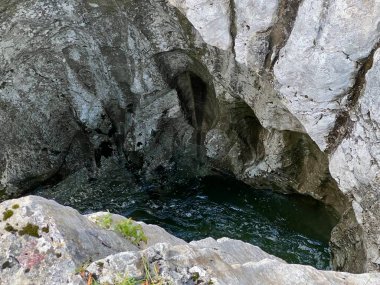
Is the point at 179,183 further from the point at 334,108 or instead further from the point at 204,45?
the point at 334,108

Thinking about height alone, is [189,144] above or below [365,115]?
below

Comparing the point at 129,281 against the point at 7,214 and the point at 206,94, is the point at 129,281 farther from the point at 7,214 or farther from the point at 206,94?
the point at 206,94

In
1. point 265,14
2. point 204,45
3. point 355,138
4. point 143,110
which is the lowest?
point 143,110

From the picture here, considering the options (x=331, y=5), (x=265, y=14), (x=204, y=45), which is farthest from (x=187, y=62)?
(x=331, y=5)

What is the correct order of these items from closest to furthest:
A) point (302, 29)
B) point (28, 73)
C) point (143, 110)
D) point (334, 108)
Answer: point (302, 29) < point (334, 108) < point (28, 73) < point (143, 110)

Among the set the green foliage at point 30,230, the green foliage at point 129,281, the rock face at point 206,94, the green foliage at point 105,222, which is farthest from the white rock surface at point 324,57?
the green foliage at point 30,230

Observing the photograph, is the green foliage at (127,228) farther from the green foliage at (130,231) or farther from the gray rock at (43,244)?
the gray rock at (43,244)

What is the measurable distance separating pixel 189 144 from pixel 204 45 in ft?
9.93

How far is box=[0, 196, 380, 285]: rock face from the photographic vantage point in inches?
125

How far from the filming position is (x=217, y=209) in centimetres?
994

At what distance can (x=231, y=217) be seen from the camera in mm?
9680

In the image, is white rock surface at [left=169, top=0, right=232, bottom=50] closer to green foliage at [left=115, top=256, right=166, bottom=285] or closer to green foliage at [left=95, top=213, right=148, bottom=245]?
green foliage at [left=95, top=213, right=148, bottom=245]

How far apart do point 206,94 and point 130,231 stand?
20.9 ft

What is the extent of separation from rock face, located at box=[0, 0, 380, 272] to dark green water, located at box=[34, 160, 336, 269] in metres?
0.40
